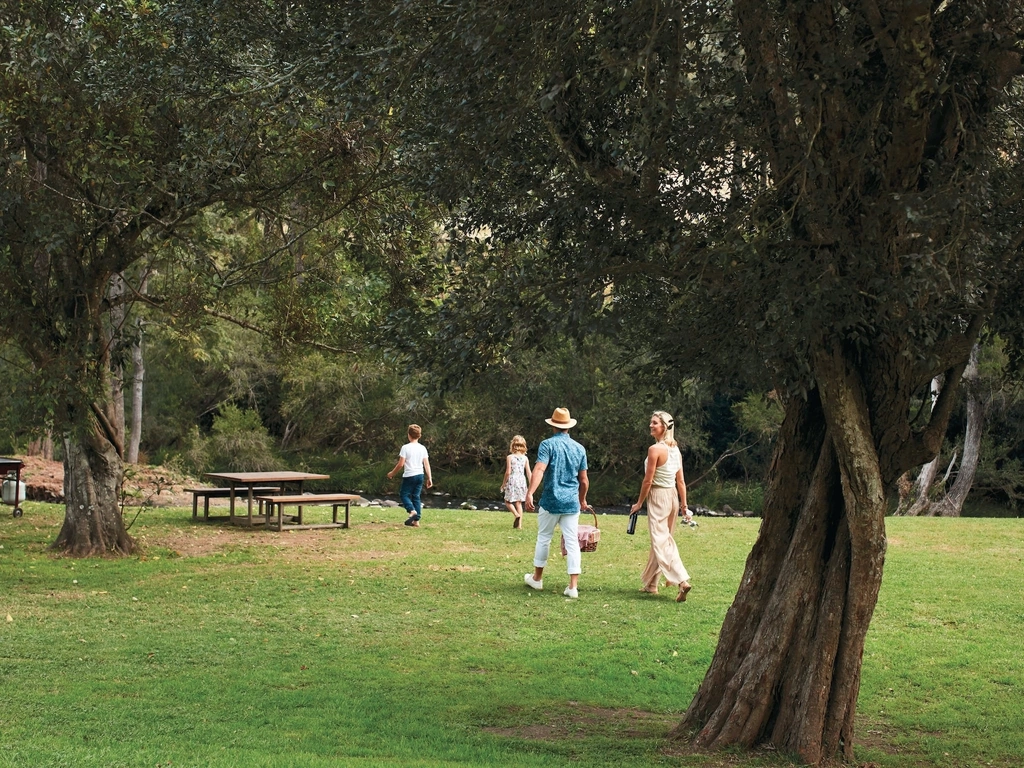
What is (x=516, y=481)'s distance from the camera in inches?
731

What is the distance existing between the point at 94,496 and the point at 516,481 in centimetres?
702

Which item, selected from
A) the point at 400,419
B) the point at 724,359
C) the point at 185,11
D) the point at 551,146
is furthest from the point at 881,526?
the point at 400,419

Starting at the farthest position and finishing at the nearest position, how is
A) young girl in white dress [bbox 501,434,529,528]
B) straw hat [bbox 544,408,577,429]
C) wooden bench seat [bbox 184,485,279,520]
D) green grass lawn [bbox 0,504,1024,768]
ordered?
wooden bench seat [bbox 184,485,279,520] → young girl in white dress [bbox 501,434,529,528] → straw hat [bbox 544,408,577,429] → green grass lawn [bbox 0,504,1024,768]

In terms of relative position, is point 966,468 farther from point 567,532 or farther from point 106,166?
point 106,166

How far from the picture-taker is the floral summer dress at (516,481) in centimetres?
1850

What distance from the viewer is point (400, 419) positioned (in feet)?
142

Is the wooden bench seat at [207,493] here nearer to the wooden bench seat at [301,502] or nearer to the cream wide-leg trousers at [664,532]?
the wooden bench seat at [301,502]

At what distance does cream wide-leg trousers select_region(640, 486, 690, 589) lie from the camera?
11320 millimetres

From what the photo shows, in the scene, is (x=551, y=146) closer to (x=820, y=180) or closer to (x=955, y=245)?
(x=820, y=180)

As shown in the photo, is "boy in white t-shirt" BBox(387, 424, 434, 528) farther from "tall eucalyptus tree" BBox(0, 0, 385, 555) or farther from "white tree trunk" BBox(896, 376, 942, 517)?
"white tree trunk" BBox(896, 376, 942, 517)

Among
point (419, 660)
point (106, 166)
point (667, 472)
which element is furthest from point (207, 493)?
point (419, 660)

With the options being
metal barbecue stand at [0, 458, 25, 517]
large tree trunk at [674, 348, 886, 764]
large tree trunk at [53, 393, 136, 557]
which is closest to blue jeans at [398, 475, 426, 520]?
large tree trunk at [53, 393, 136, 557]

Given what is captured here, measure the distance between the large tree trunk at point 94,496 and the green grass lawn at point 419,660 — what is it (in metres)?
0.52

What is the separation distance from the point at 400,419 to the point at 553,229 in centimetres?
3675
